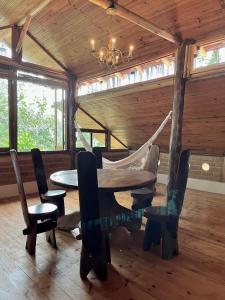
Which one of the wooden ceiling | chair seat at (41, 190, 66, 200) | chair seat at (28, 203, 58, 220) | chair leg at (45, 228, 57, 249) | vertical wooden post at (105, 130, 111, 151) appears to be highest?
the wooden ceiling

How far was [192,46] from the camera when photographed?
10.5ft

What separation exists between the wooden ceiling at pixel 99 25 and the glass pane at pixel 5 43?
182 mm

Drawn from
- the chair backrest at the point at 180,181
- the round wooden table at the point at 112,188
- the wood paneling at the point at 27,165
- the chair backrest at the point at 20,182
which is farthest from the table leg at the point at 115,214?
Answer: the wood paneling at the point at 27,165

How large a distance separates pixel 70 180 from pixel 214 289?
1.36 meters

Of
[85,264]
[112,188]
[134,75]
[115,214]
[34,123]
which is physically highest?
[134,75]

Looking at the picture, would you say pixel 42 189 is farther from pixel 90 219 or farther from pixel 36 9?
pixel 36 9

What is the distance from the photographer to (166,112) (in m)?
4.14

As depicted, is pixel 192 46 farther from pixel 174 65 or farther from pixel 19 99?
pixel 19 99

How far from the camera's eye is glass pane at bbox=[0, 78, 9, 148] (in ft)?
13.3

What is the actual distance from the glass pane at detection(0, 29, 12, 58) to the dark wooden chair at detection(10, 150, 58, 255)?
2.89 metres

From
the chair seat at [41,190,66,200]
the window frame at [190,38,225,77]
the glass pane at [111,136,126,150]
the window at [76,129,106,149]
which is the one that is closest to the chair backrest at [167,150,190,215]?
the chair seat at [41,190,66,200]

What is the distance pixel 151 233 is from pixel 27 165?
289 centimetres

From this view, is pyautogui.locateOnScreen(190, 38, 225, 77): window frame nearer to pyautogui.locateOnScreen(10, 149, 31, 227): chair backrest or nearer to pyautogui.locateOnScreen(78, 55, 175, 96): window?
pyautogui.locateOnScreen(78, 55, 175, 96): window

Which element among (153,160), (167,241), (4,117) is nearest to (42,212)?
(167,241)
